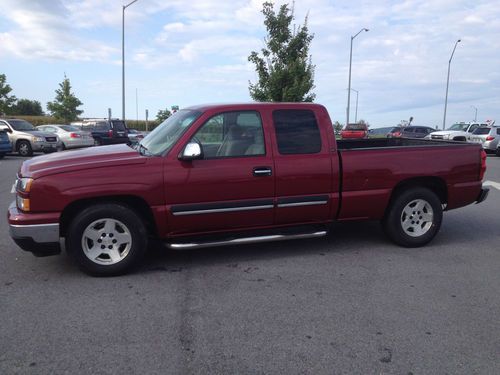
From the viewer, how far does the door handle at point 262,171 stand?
4965mm

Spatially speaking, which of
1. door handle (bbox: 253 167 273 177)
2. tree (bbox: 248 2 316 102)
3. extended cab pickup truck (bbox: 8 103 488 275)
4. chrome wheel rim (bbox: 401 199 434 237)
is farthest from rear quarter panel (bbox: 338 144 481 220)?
tree (bbox: 248 2 316 102)

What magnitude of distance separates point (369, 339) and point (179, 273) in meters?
2.17

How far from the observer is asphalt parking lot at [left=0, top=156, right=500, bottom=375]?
123 inches

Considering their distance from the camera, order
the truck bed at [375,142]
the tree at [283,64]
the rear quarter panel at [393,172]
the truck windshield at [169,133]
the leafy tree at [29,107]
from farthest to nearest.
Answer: the leafy tree at [29,107] → the tree at [283,64] → the truck bed at [375,142] → the rear quarter panel at [393,172] → the truck windshield at [169,133]

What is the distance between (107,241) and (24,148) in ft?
57.9

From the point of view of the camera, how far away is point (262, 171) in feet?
16.4

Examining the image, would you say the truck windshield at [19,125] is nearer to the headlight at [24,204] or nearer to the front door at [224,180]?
the headlight at [24,204]

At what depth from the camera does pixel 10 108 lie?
49906mm

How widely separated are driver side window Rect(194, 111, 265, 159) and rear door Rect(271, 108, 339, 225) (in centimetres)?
21

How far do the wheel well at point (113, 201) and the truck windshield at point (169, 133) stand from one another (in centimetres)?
55

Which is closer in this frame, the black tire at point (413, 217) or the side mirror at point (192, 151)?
the side mirror at point (192, 151)

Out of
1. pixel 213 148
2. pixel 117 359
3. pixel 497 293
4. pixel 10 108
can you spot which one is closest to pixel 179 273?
pixel 213 148

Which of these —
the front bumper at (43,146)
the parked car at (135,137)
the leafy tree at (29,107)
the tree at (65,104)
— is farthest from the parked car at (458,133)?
the leafy tree at (29,107)

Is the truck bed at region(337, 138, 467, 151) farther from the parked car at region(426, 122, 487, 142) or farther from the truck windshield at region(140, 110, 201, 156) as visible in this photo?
the parked car at region(426, 122, 487, 142)
